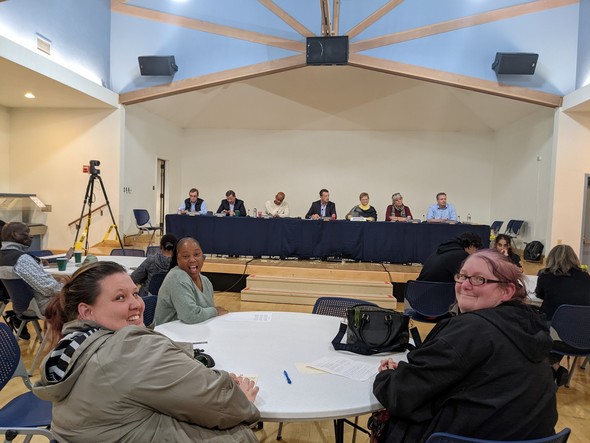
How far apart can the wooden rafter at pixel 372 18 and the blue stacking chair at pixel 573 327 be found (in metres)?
5.53

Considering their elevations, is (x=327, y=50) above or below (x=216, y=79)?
above

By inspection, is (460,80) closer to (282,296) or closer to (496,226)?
(496,226)

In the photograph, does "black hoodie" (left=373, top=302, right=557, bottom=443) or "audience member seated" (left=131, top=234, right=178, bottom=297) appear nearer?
"black hoodie" (left=373, top=302, right=557, bottom=443)

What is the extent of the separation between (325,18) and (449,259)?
447cm

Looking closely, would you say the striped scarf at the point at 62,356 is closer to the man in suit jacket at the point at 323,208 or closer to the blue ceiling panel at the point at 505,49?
the man in suit jacket at the point at 323,208

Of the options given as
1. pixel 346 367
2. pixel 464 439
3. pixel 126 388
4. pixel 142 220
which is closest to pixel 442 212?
pixel 142 220

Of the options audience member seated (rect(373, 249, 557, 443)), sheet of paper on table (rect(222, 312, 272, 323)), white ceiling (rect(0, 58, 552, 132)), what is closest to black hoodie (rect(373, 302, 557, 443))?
audience member seated (rect(373, 249, 557, 443))

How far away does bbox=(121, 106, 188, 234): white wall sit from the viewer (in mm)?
→ 8367

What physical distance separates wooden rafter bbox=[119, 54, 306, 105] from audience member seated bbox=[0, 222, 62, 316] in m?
5.21

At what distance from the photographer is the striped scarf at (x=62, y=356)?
1016mm

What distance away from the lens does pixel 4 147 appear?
26.1ft

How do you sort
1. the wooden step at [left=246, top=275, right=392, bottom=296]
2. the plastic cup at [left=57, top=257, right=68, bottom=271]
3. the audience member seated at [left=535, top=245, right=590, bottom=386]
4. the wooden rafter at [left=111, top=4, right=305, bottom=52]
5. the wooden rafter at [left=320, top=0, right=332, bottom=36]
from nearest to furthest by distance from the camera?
the audience member seated at [left=535, top=245, right=590, bottom=386]
the plastic cup at [left=57, top=257, right=68, bottom=271]
the wooden step at [left=246, top=275, right=392, bottom=296]
the wooden rafter at [left=320, top=0, right=332, bottom=36]
the wooden rafter at [left=111, top=4, right=305, bottom=52]

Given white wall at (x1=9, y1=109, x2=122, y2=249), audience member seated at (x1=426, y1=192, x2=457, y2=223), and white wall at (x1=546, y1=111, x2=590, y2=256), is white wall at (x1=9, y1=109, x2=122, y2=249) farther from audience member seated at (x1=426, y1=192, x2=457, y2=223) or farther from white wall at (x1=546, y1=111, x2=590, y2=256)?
white wall at (x1=546, y1=111, x2=590, y2=256)

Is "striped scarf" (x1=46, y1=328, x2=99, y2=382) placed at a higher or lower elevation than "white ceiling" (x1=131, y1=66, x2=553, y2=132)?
lower
